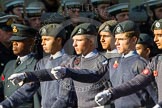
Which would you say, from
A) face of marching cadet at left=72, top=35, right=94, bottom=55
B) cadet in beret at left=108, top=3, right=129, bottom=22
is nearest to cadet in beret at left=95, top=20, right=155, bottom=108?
face of marching cadet at left=72, top=35, right=94, bottom=55

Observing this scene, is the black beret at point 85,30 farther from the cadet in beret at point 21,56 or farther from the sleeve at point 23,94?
the cadet in beret at point 21,56

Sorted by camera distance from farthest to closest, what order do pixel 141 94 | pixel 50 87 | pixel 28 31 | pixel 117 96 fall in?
pixel 28 31 < pixel 50 87 < pixel 141 94 < pixel 117 96

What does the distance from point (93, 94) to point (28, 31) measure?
5.55ft

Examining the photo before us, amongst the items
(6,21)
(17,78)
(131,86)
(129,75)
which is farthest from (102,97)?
(6,21)

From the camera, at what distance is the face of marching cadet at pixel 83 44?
8992mm

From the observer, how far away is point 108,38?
940 cm

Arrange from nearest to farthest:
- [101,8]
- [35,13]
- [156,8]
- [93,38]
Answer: [93,38]
[156,8]
[101,8]
[35,13]

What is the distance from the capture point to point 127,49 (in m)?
8.84

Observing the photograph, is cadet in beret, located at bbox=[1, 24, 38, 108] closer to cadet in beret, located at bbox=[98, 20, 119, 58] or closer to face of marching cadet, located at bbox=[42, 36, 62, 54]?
face of marching cadet, located at bbox=[42, 36, 62, 54]

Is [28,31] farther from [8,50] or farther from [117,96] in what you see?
[117,96]

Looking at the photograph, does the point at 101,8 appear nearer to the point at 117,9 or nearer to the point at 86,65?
the point at 117,9

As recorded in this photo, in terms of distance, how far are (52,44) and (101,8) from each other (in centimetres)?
177

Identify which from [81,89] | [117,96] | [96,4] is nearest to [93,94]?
[81,89]

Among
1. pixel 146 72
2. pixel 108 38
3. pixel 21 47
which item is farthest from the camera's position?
pixel 21 47
